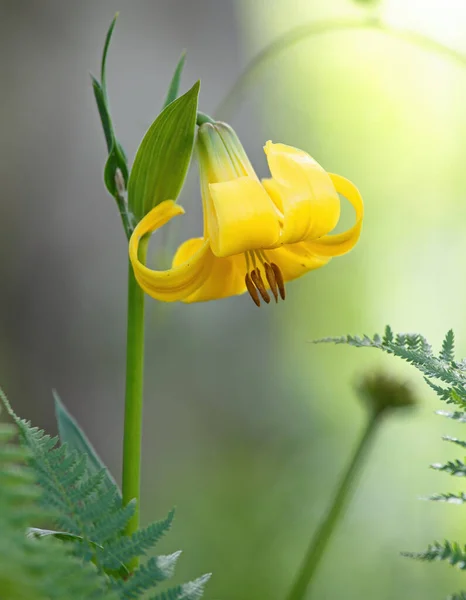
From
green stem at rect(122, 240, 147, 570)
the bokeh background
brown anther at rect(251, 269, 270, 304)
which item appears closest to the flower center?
brown anther at rect(251, 269, 270, 304)

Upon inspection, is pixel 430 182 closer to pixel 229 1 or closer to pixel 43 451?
pixel 229 1

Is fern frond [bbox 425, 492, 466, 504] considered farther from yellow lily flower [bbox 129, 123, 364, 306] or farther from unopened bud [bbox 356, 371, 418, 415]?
unopened bud [bbox 356, 371, 418, 415]

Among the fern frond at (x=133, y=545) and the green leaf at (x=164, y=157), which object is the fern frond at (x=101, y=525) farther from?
the green leaf at (x=164, y=157)

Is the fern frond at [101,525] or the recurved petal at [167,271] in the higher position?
the recurved petal at [167,271]

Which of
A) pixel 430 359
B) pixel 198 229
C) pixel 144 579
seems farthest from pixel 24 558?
pixel 198 229

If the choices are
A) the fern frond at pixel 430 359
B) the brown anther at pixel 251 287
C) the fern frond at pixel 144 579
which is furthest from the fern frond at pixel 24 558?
the brown anther at pixel 251 287

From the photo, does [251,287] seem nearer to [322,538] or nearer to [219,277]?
[219,277]
